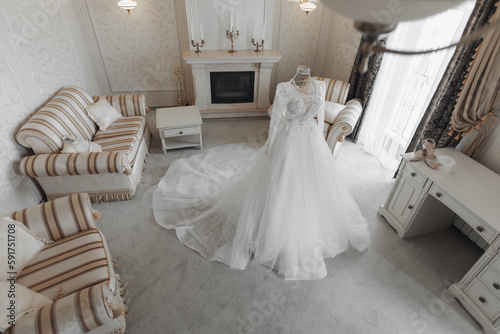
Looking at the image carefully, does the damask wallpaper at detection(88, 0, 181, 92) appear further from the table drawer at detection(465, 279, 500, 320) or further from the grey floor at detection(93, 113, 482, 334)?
the table drawer at detection(465, 279, 500, 320)

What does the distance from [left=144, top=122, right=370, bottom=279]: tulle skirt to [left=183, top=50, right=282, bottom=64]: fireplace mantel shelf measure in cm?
222

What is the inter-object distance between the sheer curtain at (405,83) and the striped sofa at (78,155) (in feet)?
10.1

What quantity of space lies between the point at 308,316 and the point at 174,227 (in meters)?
1.39

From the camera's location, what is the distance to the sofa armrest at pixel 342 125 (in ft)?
10.5

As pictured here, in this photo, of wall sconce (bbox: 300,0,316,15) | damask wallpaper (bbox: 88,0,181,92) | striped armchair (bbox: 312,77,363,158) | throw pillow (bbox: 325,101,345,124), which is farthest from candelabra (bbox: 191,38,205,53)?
throw pillow (bbox: 325,101,345,124)

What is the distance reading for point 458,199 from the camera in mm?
1954

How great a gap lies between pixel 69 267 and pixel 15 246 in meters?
0.34

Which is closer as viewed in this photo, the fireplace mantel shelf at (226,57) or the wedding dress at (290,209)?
the wedding dress at (290,209)

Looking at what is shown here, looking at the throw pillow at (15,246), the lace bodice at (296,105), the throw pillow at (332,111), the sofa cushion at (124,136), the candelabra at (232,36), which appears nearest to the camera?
the throw pillow at (15,246)

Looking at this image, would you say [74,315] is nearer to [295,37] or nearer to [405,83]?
[405,83]

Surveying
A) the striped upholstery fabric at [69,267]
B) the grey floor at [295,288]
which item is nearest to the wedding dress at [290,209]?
the grey floor at [295,288]

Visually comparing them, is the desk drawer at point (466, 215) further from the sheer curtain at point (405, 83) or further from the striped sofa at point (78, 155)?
the striped sofa at point (78, 155)

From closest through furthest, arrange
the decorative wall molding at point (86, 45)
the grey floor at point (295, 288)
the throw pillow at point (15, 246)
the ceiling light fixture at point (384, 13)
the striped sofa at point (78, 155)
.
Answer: the ceiling light fixture at point (384, 13) → the throw pillow at point (15, 246) → the grey floor at point (295, 288) → the striped sofa at point (78, 155) → the decorative wall molding at point (86, 45)

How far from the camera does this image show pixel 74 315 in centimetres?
138
